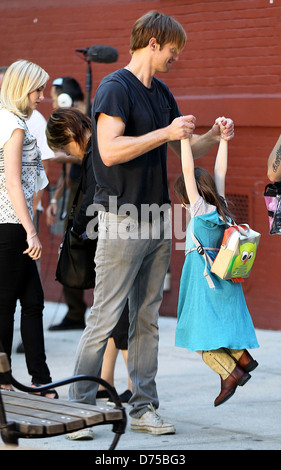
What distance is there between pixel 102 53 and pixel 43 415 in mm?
5232

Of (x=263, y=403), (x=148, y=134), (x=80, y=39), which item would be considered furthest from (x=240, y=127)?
(x=148, y=134)

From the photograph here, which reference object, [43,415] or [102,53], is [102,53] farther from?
[43,415]

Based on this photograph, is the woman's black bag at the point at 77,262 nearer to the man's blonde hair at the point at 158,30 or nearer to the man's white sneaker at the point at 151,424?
the man's white sneaker at the point at 151,424

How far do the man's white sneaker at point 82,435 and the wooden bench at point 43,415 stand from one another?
882 mm

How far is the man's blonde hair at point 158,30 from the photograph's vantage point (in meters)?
4.95

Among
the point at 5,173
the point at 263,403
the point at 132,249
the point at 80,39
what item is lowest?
the point at 263,403

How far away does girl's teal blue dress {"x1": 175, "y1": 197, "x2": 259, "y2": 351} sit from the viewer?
5.11 meters

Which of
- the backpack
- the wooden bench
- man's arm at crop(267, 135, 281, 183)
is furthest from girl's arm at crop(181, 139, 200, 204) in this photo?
the wooden bench

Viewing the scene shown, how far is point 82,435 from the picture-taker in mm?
5086

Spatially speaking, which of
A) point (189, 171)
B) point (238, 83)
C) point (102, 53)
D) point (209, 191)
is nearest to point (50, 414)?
point (189, 171)

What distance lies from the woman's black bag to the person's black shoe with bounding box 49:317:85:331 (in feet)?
9.06

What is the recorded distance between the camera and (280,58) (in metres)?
8.03
